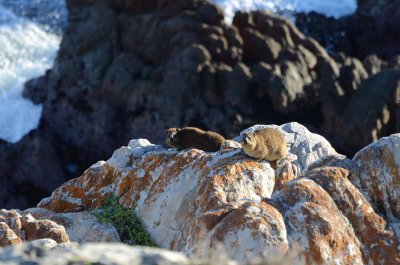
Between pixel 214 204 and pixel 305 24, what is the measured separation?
31563 millimetres

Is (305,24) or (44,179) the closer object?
(44,179)

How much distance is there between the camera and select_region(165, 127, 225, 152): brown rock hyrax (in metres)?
14.0

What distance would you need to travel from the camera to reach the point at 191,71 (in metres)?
31.4

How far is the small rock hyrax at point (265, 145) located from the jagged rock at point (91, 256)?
6492 millimetres

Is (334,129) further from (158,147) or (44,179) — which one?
(158,147)

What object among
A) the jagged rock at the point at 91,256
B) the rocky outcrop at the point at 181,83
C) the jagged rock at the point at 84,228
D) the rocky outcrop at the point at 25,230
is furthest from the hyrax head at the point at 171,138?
the rocky outcrop at the point at 181,83

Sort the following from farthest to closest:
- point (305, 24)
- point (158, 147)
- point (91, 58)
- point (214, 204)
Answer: point (305, 24) → point (91, 58) → point (158, 147) → point (214, 204)

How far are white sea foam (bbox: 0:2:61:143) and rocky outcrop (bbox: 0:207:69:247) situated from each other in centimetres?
2184

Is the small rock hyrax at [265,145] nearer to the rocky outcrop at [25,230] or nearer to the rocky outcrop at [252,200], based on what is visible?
the rocky outcrop at [252,200]

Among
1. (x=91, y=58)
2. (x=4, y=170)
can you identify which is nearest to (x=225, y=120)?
(x=91, y=58)

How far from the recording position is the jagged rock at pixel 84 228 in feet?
38.1

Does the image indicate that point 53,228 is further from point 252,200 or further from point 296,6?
point 296,6

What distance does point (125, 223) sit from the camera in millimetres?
12039

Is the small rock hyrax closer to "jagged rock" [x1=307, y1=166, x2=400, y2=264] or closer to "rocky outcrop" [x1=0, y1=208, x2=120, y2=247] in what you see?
"jagged rock" [x1=307, y1=166, x2=400, y2=264]
